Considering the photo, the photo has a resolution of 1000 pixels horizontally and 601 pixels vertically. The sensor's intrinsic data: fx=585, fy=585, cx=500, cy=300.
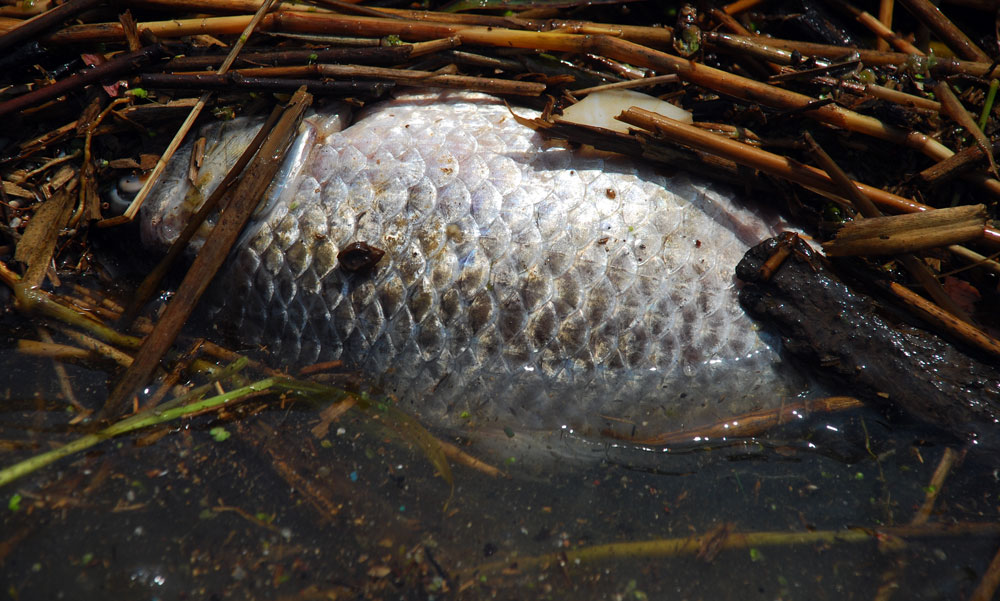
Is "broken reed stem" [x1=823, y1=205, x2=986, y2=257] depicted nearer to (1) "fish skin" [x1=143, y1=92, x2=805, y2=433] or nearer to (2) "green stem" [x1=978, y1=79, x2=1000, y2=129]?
(1) "fish skin" [x1=143, y1=92, x2=805, y2=433]

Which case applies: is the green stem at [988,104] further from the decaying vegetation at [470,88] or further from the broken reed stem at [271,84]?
the broken reed stem at [271,84]

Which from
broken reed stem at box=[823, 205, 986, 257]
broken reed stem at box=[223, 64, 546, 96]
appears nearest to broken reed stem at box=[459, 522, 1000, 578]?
broken reed stem at box=[823, 205, 986, 257]

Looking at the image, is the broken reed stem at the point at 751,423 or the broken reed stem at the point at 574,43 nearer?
the broken reed stem at the point at 751,423

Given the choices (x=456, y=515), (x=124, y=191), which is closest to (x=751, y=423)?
(x=456, y=515)

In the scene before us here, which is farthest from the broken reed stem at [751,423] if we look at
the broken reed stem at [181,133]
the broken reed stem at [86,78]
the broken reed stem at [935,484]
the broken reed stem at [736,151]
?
the broken reed stem at [86,78]

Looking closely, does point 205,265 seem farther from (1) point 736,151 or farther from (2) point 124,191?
(1) point 736,151
